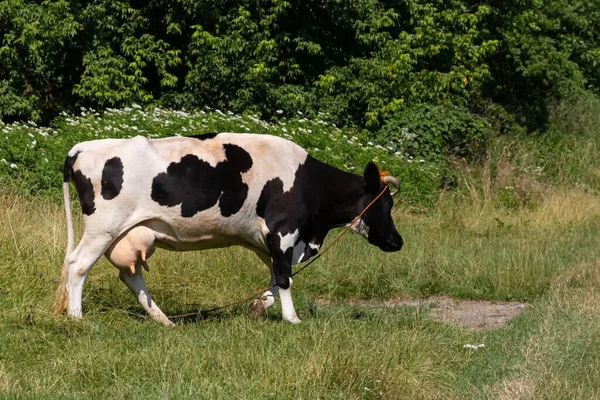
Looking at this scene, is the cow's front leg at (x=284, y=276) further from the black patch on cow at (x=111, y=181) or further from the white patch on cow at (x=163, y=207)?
the black patch on cow at (x=111, y=181)

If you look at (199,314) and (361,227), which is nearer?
(199,314)

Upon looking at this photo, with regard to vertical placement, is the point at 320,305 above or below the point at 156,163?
below

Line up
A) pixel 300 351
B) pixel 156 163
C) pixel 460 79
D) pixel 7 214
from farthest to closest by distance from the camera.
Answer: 1. pixel 460 79
2. pixel 7 214
3. pixel 156 163
4. pixel 300 351

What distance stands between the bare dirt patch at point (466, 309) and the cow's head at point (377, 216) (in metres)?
0.73

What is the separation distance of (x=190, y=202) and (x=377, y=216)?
2018mm

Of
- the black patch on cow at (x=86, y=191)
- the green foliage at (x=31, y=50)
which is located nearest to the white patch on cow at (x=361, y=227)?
the black patch on cow at (x=86, y=191)

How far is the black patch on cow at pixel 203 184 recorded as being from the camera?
8898 millimetres

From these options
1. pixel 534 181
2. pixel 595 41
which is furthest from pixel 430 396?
pixel 595 41

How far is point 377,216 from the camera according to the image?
1014cm

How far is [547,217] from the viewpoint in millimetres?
16266

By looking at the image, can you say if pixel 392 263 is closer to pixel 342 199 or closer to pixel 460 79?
pixel 342 199

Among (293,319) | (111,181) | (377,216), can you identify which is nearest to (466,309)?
(377,216)

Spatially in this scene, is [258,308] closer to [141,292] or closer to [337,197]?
[141,292]

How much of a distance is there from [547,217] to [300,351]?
9569 mm
